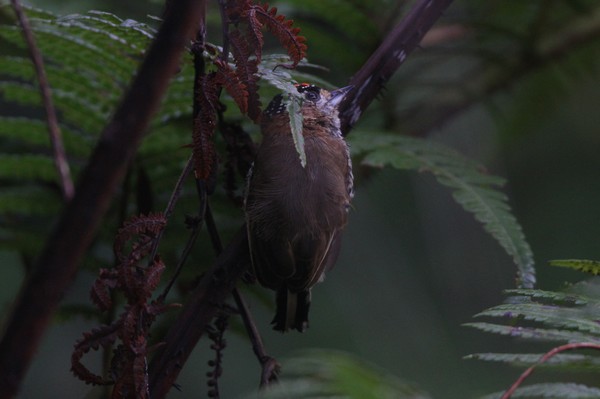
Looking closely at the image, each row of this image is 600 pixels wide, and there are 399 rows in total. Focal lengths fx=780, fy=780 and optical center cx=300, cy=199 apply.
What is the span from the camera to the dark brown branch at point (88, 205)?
55 cm

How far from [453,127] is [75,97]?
1746 mm

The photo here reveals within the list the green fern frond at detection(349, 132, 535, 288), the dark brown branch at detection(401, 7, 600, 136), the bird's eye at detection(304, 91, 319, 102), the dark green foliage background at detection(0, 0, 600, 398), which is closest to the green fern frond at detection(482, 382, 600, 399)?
the green fern frond at detection(349, 132, 535, 288)

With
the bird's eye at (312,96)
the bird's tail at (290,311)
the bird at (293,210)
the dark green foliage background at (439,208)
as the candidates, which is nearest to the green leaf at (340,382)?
the bird at (293,210)

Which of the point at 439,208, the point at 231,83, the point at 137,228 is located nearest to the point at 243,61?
the point at 231,83

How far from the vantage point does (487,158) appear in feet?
10.1

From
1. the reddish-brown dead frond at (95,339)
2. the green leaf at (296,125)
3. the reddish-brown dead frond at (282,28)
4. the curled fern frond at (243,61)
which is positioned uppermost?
the reddish-brown dead frond at (282,28)

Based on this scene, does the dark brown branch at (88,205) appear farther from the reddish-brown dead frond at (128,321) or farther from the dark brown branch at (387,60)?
the dark brown branch at (387,60)

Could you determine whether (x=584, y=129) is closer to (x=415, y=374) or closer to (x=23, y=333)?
(x=415, y=374)

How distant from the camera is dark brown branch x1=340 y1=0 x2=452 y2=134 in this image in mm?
1071

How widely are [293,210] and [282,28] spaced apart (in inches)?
15.0

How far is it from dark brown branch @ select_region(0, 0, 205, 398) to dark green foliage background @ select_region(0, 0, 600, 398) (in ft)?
3.77

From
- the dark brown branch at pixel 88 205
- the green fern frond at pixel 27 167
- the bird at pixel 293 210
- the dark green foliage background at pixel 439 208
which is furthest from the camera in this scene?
the dark green foliage background at pixel 439 208

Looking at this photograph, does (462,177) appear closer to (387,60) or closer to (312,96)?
(312,96)

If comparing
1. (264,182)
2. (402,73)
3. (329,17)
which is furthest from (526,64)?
(264,182)
